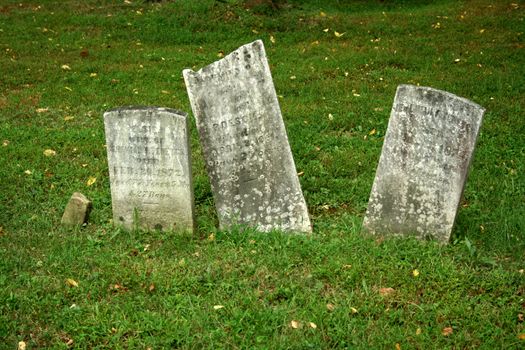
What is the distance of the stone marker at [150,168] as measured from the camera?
5738mm

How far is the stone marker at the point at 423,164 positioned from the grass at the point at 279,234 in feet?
0.87

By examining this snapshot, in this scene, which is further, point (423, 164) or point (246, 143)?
point (246, 143)

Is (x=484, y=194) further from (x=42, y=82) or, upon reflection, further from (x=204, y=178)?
(x=42, y=82)

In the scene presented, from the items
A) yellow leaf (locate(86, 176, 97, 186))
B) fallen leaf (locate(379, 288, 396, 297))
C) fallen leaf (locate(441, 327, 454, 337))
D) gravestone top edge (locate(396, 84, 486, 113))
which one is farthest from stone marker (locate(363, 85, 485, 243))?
yellow leaf (locate(86, 176, 97, 186))

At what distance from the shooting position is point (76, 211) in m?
6.17

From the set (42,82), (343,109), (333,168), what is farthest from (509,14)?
(42,82)

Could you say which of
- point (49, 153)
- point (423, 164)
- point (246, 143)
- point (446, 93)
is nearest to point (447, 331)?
point (423, 164)

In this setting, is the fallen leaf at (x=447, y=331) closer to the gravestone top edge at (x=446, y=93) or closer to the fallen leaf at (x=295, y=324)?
the fallen leaf at (x=295, y=324)

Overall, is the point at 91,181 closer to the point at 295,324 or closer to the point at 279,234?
the point at 279,234

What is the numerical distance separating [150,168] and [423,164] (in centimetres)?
240

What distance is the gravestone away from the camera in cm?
592

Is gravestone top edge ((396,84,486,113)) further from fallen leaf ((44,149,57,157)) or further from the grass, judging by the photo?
fallen leaf ((44,149,57,157))

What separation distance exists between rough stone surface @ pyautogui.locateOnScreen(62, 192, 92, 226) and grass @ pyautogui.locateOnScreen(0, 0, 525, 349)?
0.14m

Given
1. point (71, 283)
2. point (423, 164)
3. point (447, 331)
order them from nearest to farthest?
point (447, 331) → point (71, 283) → point (423, 164)
